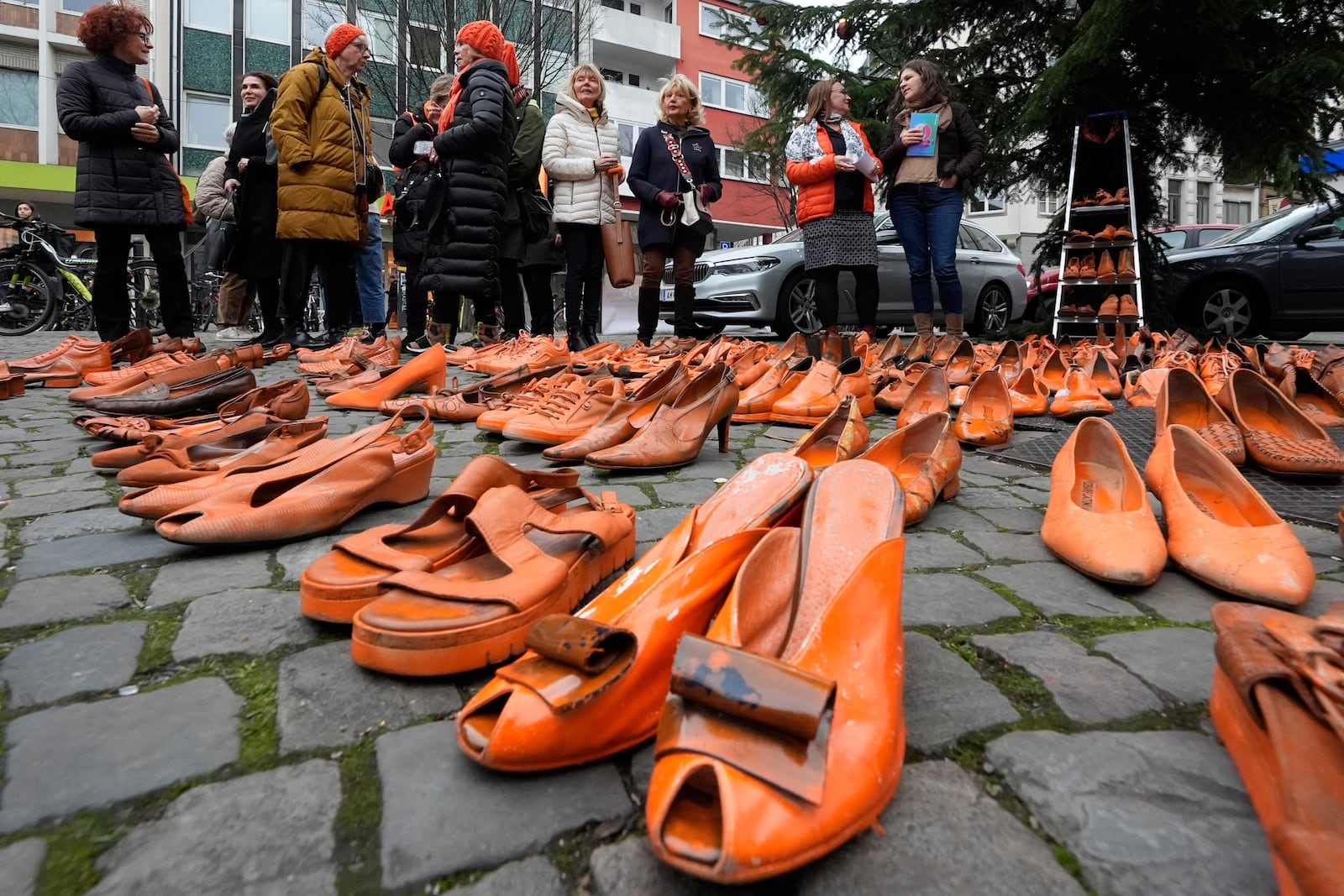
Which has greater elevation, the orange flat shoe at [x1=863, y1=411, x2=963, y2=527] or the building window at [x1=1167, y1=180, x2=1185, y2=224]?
the building window at [x1=1167, y1=180, x2=1185, y2=224]

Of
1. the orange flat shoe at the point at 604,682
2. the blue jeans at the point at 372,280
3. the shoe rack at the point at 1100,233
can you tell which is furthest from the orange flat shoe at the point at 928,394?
the blue jeans at the point at 372,280

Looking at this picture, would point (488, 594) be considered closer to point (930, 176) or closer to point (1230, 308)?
point (930, 176)

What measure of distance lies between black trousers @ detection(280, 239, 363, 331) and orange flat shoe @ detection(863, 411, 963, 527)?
481 cm

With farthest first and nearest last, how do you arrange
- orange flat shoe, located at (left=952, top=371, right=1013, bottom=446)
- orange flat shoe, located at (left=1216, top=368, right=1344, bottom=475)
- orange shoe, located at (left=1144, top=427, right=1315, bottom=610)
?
orange flat shoe, located at (left=952, top=371, right=1013, bottom=446) → orange flat shoe, located at (left=1216, top=368, right=1344, bottom=475) → orange shoe, located at (left=1144, top=427, right=1315, bottom=610)

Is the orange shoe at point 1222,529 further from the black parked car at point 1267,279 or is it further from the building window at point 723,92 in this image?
the building window at point 723,92

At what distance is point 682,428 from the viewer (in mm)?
2740

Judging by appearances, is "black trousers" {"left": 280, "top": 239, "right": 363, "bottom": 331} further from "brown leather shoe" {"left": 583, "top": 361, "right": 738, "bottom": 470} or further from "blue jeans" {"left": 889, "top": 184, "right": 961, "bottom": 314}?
"blue jeans" {"left": 889, "top": 184, "right": 961, "bottom": 314}

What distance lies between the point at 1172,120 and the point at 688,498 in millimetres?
8092

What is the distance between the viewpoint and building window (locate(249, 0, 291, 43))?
2066 cm

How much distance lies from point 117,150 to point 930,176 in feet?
19.4

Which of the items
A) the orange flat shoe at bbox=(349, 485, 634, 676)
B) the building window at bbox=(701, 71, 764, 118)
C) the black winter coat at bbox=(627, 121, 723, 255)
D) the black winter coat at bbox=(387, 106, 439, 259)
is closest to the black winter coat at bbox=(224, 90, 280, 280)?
the black winter coat at bbox=(387, 106, 439, 259)

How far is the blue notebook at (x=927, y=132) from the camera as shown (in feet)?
18.9

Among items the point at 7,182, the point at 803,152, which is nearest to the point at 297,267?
the point at 803,152

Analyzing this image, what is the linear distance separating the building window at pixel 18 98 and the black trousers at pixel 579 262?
72.6 feet
